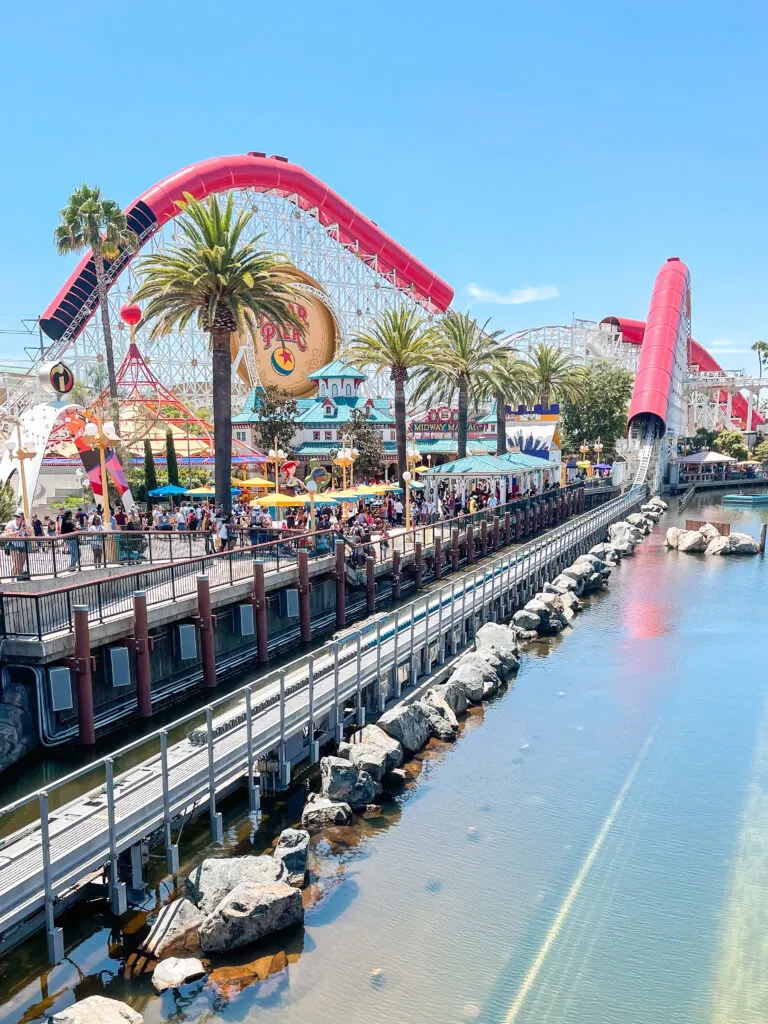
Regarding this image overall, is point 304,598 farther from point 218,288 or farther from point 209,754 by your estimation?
point 218,288

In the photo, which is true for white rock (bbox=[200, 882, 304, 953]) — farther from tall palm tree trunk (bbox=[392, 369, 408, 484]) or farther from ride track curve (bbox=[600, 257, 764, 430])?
ride track curve (bbox=[600, 257, 764, 430])

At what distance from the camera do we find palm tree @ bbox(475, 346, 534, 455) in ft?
170

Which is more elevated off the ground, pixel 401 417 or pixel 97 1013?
pixel 401 417

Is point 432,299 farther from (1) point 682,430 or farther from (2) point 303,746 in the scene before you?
(2) point 303,746

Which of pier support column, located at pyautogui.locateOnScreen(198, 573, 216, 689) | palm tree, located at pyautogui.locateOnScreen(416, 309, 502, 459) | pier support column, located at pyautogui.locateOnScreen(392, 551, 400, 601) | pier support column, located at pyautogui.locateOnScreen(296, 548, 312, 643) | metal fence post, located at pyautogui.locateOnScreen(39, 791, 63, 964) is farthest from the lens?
palm tree, located at pyautogui.locateOnScreen(416, 309, 502, 459)

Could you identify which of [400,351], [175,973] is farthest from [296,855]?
[400,351]

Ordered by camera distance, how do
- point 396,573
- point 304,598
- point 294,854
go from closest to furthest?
point 294,854 < point 304,598 < point 396,573

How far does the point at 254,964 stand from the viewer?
1167 cm

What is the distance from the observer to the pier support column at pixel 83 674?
695 inches

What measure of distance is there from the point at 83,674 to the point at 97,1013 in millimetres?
8757

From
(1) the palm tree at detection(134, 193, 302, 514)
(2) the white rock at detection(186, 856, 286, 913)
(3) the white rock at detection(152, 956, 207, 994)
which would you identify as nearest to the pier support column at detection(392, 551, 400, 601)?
(1) the palm tree at detection(134, 193, 302, 514)

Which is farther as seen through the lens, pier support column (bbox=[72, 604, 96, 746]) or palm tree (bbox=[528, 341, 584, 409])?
palm tree (bbox=[528, 341, 584, 409])

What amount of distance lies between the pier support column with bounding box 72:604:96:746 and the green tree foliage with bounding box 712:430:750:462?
331 ft

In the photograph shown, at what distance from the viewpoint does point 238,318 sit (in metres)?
33.1
